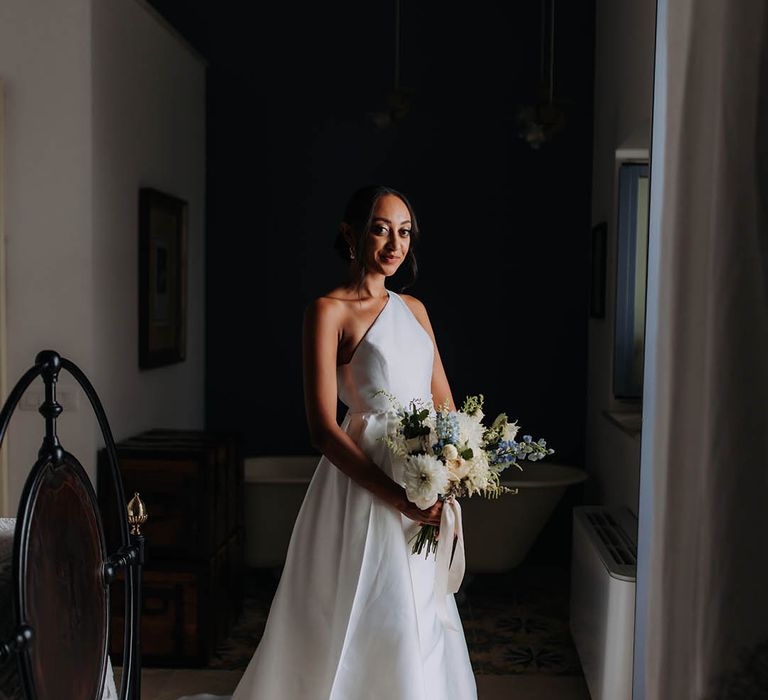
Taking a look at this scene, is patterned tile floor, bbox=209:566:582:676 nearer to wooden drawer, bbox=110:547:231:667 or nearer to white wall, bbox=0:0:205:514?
wooden drawer, bbox=110:547:231:667

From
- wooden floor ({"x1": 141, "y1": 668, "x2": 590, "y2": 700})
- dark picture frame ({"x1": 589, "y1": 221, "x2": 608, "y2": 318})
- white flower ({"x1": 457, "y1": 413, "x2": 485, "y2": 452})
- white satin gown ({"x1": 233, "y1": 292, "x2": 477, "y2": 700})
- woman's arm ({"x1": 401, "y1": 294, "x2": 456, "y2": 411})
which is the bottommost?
wooden floor ({"x1": 141, "y1": 668, "x2": 590, "y2": 700})

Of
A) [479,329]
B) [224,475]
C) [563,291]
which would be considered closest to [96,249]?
[224,475]

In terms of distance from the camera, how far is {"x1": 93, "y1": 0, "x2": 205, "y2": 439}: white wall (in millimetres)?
3729

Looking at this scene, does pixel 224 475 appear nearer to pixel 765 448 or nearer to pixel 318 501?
pixel 318 501

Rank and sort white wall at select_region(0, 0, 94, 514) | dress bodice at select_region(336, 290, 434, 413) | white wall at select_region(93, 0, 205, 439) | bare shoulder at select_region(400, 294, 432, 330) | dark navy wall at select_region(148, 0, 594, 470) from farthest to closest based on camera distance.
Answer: dark navy wall at select_region(148, 0, 594, 470) < white wall at select_region(93, 0, 205, 439) < white wall at select_region(0, 0, 94, 514) < bare shoulder at select_region(400, 294, 432, 330) < dress bodice at select_region(336, 290, 434, 413)

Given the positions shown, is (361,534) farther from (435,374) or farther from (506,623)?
(506,623)

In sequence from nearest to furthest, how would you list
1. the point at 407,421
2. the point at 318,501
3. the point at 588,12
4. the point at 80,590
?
the point at 80,590 < the point at 407,421 < the point at 318,501 < the point at 588,12

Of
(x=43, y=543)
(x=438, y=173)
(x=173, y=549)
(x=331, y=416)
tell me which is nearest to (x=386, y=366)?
(x=331, y=416)

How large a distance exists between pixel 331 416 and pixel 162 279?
6.88 feet

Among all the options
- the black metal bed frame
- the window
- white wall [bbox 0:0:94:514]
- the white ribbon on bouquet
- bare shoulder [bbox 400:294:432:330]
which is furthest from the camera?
the window

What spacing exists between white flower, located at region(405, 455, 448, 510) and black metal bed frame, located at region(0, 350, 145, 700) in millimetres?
732

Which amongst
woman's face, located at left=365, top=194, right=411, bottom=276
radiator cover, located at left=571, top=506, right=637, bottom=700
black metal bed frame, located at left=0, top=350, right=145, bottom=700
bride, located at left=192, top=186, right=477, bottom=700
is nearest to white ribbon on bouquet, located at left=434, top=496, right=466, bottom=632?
bride, located at left=192, top=186, right=477, bottom=700

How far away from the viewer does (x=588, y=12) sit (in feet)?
16.4

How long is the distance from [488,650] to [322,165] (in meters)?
2.62
